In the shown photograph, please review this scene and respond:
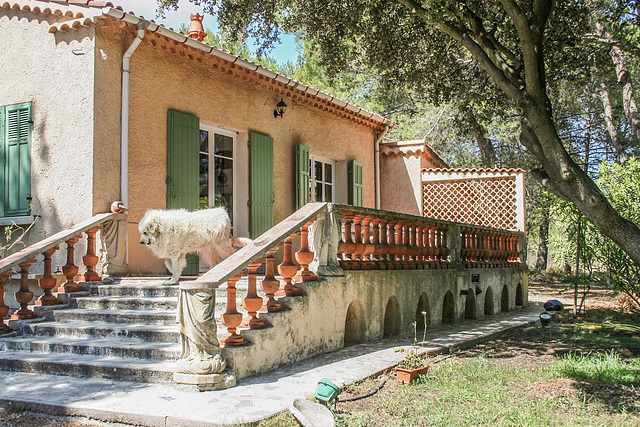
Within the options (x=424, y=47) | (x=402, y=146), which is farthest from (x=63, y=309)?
(x=402, y=146)

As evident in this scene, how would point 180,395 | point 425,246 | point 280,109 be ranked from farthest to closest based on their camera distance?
point 280,109 → point 425,246 → point 180,395

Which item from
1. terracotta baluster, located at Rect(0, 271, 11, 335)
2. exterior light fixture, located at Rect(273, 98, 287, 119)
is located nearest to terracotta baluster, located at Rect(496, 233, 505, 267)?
exterior light fixture, located at Rect(273, 98, 287, 119)

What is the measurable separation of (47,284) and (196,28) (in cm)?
510

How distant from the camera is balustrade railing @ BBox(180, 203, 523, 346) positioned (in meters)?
5.07

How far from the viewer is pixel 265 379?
4953 millimetres

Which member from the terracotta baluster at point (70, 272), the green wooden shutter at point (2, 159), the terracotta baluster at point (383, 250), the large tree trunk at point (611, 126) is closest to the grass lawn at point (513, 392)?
the terracotta baluster at point (383, 250)

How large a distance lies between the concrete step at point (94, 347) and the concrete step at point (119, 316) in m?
0.40

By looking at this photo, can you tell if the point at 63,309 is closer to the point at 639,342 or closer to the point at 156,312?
the point at 156,312

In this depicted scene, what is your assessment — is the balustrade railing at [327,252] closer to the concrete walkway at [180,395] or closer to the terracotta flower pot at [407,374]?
the concrete walkway at [180,395]

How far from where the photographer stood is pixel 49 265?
6.96 meters

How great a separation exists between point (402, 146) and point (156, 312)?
895 centimetres

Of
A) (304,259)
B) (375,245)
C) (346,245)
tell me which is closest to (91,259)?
(304,259)

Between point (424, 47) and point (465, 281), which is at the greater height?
point (424, 47)

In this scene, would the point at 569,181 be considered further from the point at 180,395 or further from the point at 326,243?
the point at 180,395
